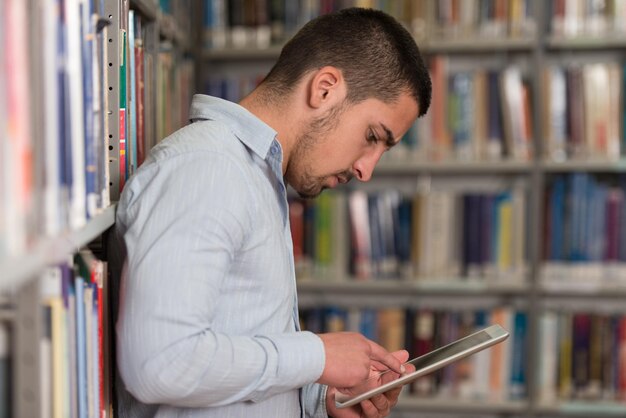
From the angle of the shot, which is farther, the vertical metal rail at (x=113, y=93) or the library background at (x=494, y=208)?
the library background at (x=494, y=208)

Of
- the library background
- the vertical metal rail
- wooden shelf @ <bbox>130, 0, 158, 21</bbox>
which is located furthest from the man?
the library background

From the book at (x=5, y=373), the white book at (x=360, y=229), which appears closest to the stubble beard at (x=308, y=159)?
the book at (x=5, y=373)

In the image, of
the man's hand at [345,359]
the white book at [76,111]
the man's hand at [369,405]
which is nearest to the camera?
the white book at [76,111]

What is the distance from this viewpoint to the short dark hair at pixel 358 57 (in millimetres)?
1319

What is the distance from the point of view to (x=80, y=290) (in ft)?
3.34

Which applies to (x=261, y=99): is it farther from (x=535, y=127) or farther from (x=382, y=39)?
(x=535, y=127)

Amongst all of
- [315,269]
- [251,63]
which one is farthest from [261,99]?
[251,63]

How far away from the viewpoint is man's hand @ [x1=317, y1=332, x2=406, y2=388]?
1095 mm

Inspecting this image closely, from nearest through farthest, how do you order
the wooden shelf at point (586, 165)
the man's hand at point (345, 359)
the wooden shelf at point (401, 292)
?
the man's hand at point (345, 359), the wooden shelf at point (586, 165), the wooden shelf at point (401, 292)

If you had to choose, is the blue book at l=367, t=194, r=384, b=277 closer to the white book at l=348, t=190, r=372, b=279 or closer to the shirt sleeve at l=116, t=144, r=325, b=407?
the white book at l=348, t=190, r=372, b=279

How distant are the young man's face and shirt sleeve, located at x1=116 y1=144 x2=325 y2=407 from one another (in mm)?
271

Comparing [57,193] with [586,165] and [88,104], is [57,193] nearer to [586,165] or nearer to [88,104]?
[88,104]

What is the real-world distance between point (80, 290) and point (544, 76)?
2031 millimetres

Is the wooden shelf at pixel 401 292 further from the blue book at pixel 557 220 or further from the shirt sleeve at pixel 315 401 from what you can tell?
the shirt sleeve at pixel 315 401
